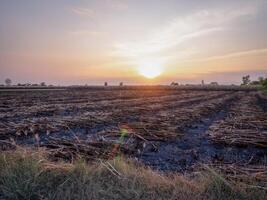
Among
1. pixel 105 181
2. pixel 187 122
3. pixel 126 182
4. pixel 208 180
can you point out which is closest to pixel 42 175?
pixel 105 181

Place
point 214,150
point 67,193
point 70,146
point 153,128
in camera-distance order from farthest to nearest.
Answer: point 153,128 → point 214,150 → point 70,146 → point 67,193

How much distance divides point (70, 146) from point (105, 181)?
366 cm

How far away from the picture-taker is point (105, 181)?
19.1ft

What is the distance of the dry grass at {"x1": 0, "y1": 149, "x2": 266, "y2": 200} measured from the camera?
17.6 feet

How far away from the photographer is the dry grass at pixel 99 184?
5363mm

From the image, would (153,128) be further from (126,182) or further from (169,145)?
(126,182)

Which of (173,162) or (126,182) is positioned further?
(173,162)

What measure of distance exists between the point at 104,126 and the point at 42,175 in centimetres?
842

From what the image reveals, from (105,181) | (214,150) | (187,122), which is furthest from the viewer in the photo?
(187,122)

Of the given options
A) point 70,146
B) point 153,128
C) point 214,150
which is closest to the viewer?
point 70,146

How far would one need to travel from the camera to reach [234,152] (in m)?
9.67

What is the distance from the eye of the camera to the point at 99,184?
561 centimetres

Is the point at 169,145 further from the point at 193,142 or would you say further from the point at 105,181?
the point at 105,181

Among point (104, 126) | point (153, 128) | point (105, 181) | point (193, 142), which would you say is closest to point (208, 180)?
point (105, 181)
